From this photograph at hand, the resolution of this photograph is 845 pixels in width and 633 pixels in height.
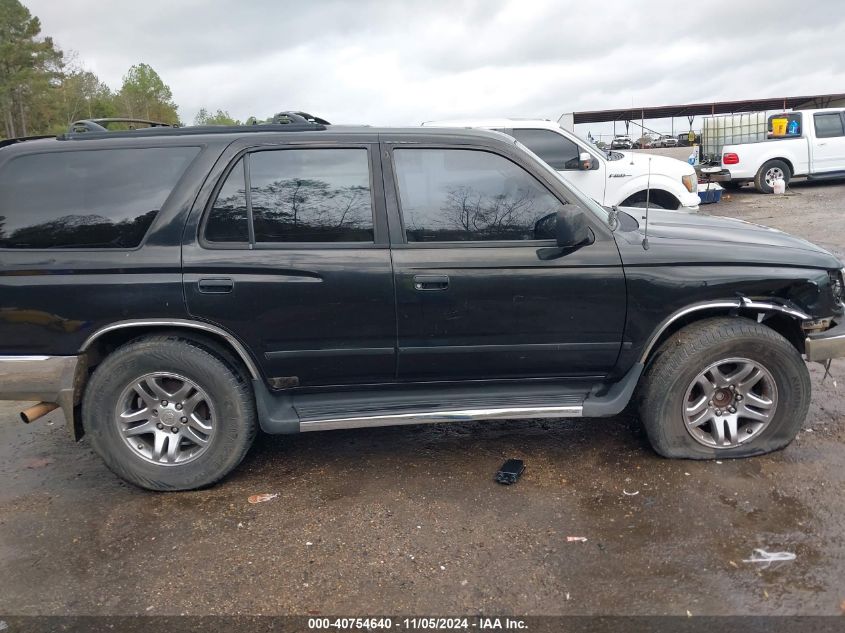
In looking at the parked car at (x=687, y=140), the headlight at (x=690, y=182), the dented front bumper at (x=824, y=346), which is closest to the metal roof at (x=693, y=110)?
the parked car at (x=687, y=140)

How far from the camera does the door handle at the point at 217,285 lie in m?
3.37

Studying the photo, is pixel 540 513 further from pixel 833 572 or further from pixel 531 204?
pixel 531 204

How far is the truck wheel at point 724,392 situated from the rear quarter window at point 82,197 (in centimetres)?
282

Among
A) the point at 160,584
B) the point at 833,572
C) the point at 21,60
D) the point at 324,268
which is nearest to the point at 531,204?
the point at 324,268

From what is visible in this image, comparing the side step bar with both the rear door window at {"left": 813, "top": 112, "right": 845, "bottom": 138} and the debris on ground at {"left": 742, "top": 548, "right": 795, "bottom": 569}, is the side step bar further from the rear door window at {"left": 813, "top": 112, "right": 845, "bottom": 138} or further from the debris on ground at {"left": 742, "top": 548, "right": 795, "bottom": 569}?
the rear door window at {"left": 813, "top": 112, "right": 845, "bottom": 138}

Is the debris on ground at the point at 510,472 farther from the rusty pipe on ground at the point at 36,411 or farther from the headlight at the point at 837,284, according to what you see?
the rusty pipe on ground at the point at 36,411

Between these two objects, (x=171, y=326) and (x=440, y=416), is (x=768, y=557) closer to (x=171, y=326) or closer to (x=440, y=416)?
(x=440, y=416)

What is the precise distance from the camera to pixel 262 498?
356 cm

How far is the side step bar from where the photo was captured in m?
3.52

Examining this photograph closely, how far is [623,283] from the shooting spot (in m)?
3.47

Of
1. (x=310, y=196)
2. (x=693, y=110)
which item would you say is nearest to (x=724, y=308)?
(x=310, y=196)

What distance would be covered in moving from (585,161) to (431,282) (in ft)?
19.6

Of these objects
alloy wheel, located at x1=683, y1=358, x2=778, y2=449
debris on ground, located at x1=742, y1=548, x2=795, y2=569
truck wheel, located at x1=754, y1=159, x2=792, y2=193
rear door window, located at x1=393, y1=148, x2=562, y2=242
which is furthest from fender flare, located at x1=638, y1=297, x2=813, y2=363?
truck wheel, located at x1=754, y1=159, x2=792, y2=193

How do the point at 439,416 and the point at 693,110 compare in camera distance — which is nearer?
the point at 439,416
